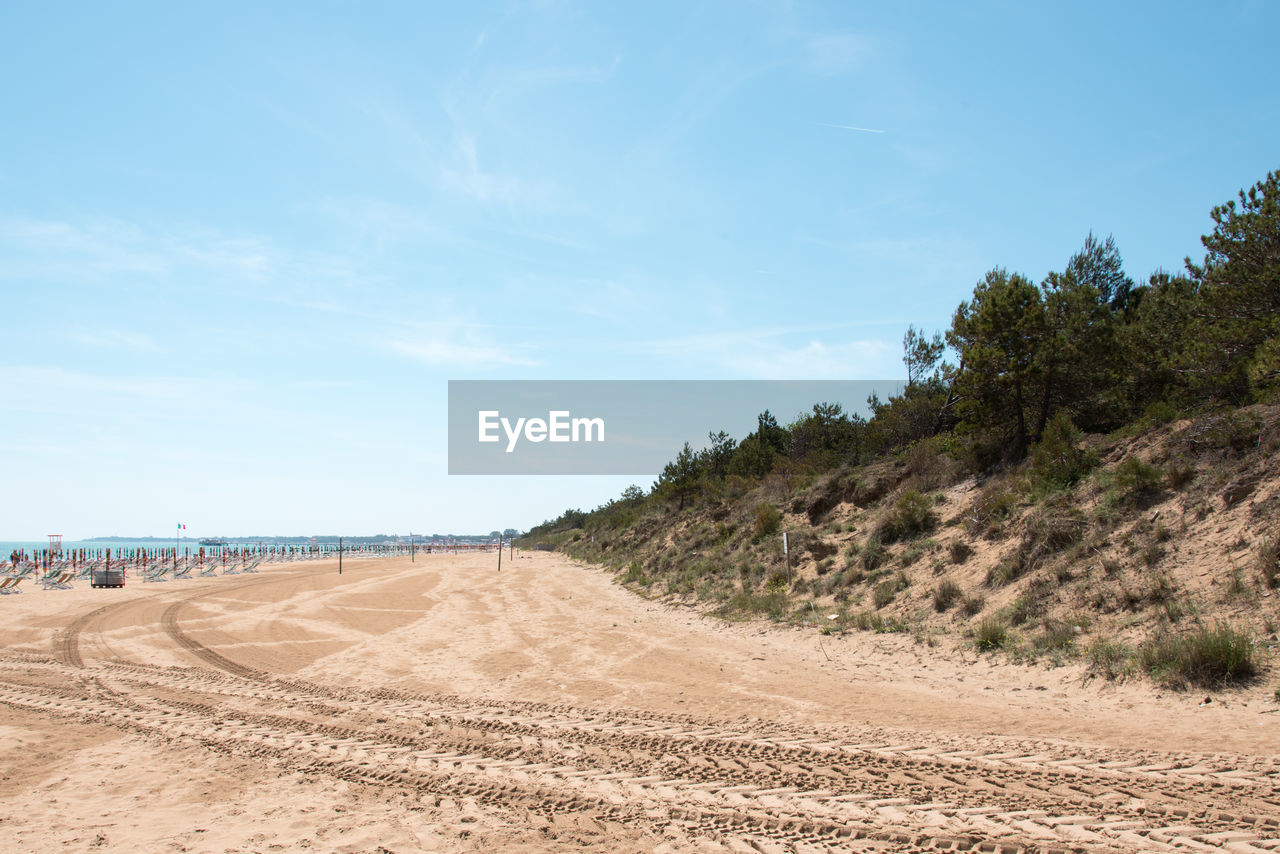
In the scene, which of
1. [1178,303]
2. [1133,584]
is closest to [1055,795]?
[1133,584]

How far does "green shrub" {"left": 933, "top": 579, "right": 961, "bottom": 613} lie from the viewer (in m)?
14.3

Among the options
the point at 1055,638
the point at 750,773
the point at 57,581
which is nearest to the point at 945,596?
the point at 1055,638

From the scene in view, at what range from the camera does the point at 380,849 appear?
16.6ft

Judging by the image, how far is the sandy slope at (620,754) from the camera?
5199 millimetres

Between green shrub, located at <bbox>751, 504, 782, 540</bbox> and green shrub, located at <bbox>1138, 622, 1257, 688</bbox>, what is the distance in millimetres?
17248

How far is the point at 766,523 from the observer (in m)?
26.5

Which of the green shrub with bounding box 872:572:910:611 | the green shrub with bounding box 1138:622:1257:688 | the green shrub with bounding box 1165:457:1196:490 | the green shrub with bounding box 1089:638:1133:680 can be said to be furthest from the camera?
the green shrub with bounding box 872:572:910:611

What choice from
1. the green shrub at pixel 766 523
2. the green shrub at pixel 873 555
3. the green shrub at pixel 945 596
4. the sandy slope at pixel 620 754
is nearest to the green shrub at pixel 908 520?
the green shrub at pixel 873 555

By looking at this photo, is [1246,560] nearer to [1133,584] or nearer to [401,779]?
[1133,584]

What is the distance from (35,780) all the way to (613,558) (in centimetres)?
4192

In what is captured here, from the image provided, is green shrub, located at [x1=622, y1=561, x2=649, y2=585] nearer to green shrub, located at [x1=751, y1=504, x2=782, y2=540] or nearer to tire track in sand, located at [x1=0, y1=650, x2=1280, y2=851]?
green shrub, located at [x1=751, y1=504, x2=782, y2=540]

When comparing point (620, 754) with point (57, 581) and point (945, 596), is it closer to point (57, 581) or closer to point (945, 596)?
point (945, 596)

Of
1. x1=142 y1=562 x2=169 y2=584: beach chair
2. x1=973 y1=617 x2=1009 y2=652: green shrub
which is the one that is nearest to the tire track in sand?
x1=973 y1=617 x2=1009 y2=652: green shrub

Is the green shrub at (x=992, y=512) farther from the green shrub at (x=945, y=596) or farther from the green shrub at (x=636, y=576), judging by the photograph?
the green shrub at (x=636, y=576)
